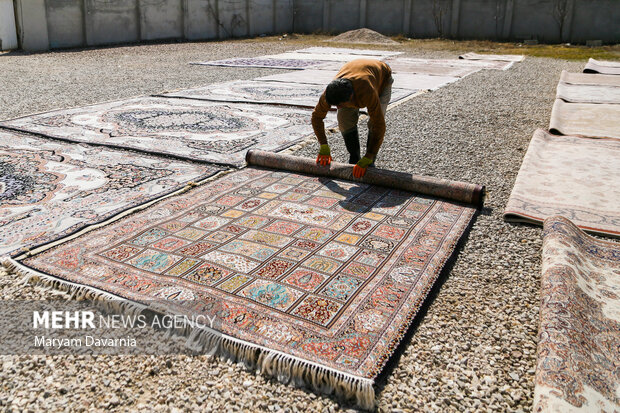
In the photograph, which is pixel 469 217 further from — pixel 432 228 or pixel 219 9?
pixel 219 9

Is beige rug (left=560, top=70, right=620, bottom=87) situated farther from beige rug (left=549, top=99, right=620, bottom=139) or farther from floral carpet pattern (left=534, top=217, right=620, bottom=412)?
floral carpet pattern (left=534, top=217, right=620, bottom=412)

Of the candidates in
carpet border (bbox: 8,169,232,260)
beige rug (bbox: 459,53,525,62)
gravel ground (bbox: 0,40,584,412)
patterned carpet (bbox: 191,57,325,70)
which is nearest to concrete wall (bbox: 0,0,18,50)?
patterned carpet (bbox: 191,57,325,70)

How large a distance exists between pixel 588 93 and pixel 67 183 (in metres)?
8.63

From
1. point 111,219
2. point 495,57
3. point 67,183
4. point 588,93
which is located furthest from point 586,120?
point 495,57

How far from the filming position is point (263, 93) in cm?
900

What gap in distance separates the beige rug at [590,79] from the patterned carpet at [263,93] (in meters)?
3.59

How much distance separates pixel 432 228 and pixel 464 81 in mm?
8296

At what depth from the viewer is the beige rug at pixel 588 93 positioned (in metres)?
8.62

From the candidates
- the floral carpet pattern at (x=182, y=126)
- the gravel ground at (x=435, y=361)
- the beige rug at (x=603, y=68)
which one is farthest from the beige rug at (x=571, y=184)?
the beige rug at (x=603, y=68)

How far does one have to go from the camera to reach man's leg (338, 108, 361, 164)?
15.4ft

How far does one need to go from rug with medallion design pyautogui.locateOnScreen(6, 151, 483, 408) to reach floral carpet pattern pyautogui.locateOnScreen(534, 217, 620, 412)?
0.61 meters

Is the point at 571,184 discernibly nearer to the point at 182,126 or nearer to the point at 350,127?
the point at 350,127

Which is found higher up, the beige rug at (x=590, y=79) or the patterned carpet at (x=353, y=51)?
the patterned carpet at (x=353, y=51)

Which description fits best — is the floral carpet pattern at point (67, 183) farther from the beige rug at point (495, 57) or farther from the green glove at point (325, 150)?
the beige rug at point (495, 57)
